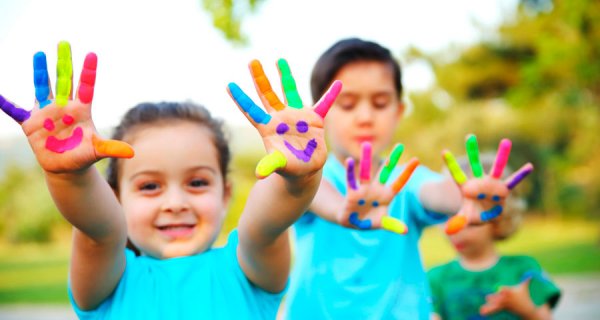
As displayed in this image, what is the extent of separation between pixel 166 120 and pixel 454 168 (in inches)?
39.4

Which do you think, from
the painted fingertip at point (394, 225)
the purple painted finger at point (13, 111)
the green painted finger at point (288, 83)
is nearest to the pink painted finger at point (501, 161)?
the painted fingertip at point (394, 225)

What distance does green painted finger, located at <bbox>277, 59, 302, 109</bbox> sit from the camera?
1.68 m

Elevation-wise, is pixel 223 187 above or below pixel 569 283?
above

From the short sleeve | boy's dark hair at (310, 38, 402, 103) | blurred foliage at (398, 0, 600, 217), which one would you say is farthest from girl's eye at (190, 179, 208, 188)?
blurred foliage at (398, 0, 600, 217)

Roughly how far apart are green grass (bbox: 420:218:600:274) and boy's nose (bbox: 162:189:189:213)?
26.3ft

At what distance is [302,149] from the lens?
1.63 m

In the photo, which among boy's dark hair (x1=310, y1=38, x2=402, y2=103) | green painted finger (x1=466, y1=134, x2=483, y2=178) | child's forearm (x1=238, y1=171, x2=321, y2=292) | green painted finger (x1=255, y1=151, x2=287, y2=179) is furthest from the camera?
boy's dark hair (x1=310, y1=38, x2=402, y2=103)

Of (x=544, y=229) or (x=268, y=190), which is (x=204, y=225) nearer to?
(x=268, y=190)

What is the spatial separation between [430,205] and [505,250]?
40.4ft

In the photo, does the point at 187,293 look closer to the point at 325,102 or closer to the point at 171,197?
the point at 171,197

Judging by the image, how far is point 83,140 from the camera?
1535 millimetres

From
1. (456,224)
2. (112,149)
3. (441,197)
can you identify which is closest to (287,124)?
(112,149)

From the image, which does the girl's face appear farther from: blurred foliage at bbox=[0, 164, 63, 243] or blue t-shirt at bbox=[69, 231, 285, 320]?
blurred foliage at bbox=[0, 164, 63, 243]

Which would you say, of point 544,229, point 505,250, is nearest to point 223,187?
point 505,250
